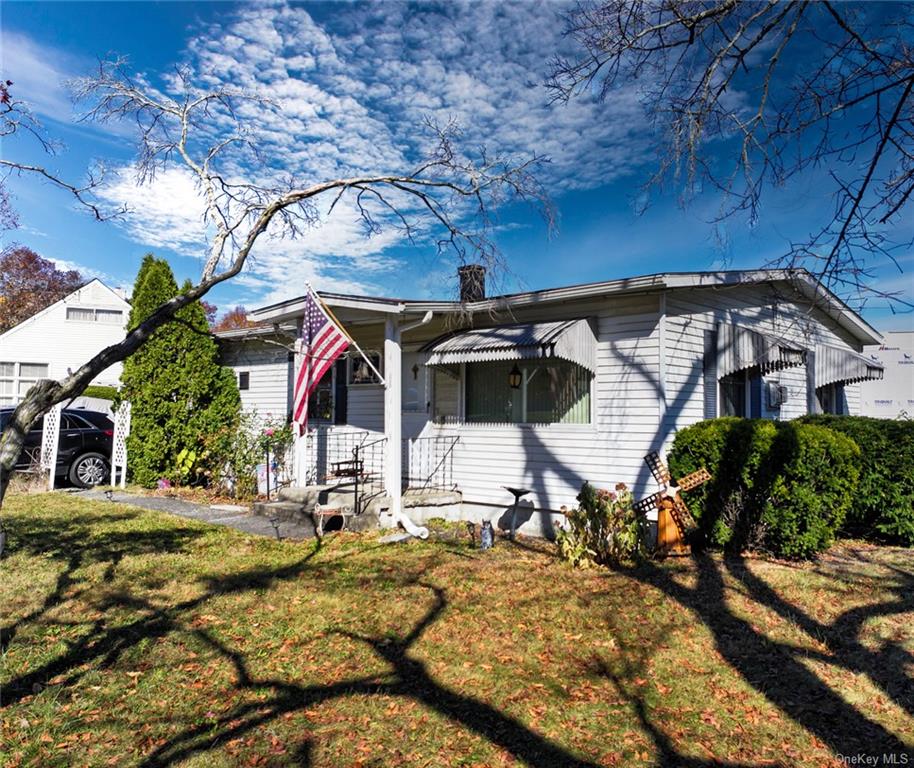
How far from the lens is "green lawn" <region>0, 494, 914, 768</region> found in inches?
136

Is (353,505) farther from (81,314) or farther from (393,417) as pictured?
(81,314)

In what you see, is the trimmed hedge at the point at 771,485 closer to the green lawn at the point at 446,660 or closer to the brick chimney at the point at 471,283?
the green lawn at the point at 446,660

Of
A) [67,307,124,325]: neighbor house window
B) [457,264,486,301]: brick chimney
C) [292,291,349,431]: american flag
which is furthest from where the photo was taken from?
[67,307,124,325]: neighbor house window

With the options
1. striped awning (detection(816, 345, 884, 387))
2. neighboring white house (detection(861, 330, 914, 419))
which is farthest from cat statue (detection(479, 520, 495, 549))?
neighboring white house (detection(861, 330, 914, 419))

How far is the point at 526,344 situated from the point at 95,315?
24.1 m

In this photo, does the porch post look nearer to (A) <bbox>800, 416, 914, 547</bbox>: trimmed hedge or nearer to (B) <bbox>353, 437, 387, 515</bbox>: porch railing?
(B) <bbox>353, 437, 387, 515</bbox>: porch railing

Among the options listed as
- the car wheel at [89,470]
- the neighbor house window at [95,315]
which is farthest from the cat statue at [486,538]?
the neighbor house window at [95,315]

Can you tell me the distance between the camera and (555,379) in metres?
9.35

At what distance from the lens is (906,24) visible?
4.40m

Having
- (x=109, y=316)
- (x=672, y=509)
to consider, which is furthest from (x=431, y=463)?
(x=109, y=316)

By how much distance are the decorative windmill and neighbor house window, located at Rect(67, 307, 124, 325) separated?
84.3 ft

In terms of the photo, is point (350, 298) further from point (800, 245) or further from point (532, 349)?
point (800, 245)

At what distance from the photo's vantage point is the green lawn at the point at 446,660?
3451mm

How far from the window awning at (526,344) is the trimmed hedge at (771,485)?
195cm
